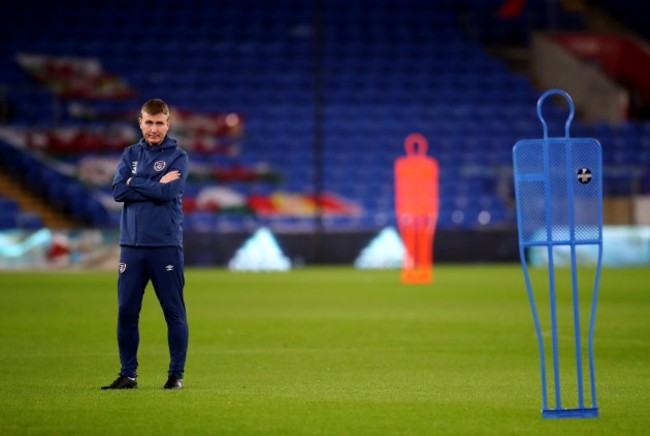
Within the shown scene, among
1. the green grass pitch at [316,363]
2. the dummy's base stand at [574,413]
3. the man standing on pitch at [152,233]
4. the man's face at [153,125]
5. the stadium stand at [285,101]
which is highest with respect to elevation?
the stadium stand at [285,101]

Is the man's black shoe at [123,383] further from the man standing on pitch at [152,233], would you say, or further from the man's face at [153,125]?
the man's face at [153,125]

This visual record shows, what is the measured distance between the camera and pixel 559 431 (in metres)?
7.82

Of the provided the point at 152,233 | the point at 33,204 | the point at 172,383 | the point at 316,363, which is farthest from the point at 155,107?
the point at 33,204

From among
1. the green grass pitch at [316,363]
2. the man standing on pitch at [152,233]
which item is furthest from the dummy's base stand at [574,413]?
the man standing on pitch at [152,233]

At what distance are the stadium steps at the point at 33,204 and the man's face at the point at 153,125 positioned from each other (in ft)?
75.1

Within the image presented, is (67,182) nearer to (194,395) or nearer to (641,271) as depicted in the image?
(641,271)

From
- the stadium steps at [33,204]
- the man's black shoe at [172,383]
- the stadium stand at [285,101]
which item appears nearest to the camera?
the man's black shoe at [172,383]

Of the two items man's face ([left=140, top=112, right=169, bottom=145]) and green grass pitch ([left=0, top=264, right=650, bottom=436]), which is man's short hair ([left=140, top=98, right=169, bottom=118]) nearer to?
man's face ([left=140, top=112, right=169, bottom=145])

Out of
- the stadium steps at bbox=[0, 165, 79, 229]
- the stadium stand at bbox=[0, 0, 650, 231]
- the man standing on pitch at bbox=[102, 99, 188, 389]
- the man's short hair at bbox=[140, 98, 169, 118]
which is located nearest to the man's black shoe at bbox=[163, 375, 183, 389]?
the man standing on pitch at bbox=[102, 99, 188, 389]

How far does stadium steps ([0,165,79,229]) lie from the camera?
32.2 metres

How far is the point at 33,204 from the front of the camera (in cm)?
3259

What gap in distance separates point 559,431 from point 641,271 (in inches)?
820

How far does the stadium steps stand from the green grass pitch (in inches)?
369

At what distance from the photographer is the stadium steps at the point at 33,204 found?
32.2 meters
